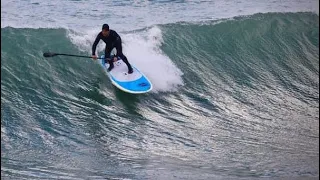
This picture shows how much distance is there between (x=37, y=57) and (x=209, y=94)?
14.4 feet

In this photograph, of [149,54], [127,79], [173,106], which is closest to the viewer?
[173,106]

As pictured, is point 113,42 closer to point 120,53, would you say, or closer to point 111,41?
point 111,41

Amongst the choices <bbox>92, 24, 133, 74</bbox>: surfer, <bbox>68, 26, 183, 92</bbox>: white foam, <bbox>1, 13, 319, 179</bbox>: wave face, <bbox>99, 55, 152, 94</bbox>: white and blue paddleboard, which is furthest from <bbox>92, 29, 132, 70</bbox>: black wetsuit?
<bbox>68, 26, 183, 92</bbox>: white foam

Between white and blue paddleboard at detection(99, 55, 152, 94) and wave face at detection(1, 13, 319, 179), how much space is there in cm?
21

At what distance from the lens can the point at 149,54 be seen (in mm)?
13164

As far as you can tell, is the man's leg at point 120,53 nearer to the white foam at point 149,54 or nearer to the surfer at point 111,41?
the surfer at point 111,41

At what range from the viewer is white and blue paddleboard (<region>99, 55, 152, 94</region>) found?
11.0m

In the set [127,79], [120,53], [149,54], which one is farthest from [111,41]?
[149,54]

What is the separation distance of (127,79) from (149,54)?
2096mm

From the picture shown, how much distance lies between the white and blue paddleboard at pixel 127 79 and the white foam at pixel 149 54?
15.7 inches

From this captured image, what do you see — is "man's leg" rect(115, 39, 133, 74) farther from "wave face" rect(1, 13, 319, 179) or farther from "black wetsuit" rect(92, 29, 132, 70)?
"wave face" rect(1, 13, 319, 179)

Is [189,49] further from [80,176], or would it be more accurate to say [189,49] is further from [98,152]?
[80,176]

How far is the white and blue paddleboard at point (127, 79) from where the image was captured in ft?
36.1

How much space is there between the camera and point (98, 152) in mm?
8664
